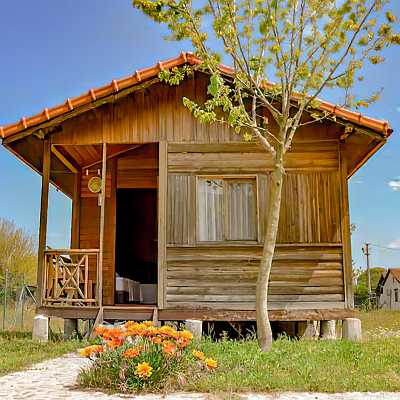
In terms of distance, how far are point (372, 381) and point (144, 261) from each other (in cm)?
971

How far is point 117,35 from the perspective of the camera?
11969mm

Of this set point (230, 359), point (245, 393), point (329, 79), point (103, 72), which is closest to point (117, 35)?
point (103, 72)

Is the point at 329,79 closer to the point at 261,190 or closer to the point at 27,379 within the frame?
the point at 261,190

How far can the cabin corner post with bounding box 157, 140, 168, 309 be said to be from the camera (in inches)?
402

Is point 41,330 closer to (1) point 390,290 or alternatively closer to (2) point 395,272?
(2) point 395,272

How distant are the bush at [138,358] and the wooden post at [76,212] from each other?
22.8 feet

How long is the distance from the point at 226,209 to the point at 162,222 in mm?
1140

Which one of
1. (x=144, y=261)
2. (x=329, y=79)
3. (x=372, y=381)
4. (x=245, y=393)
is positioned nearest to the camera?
(x=245, y=393)

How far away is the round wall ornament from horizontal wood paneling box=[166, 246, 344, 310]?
10.5ft

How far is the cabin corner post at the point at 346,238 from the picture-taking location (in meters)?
10.2

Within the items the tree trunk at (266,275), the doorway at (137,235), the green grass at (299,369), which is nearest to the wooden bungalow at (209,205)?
the green grass at (299,369)

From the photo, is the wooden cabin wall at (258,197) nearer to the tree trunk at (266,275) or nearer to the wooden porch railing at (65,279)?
the wooden porch railing at (65,279)

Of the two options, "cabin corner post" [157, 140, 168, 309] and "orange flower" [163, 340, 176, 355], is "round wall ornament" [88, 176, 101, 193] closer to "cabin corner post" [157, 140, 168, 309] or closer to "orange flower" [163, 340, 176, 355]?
"cabin corner post" [157, 140, 168, 309]

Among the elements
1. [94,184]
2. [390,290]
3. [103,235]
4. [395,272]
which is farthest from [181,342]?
[390,290]
